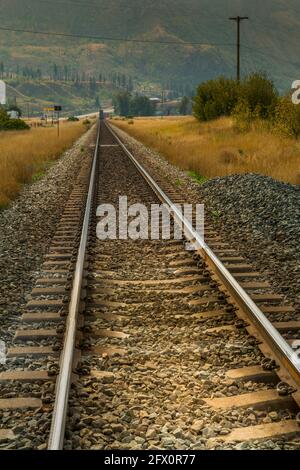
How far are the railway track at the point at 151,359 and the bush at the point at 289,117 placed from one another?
54.2 ft

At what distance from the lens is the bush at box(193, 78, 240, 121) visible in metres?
42.6

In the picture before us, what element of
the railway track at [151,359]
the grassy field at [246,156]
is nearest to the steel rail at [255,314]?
the railway track at [151,359]

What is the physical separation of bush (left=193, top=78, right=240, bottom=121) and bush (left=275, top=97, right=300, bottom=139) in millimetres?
17023

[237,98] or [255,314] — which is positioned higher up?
[237,98]

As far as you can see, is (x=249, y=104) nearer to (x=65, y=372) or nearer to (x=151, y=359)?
(x=151, y=359)

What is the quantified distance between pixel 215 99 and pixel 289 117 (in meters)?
22.1

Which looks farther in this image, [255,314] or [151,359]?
[255,314]

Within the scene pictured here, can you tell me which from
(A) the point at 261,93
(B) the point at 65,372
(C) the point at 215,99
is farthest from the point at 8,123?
(B) the point at 65,372

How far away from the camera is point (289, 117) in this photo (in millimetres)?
23250

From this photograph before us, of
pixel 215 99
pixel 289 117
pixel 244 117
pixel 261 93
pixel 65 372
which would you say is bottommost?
pixel 65 372

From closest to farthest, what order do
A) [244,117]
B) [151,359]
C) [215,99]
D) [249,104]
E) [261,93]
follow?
[151,359] < [244,117] < [249,104] < [261,93] < [215,99]

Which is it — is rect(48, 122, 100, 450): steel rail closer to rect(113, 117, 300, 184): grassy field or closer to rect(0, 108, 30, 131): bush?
rect(113, 117, 300, 184): grassy field

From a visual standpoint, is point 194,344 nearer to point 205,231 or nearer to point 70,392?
point 70,392

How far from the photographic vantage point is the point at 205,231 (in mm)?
9789
